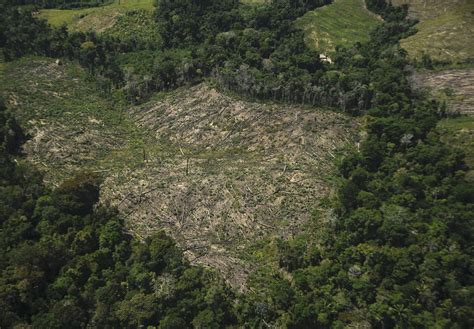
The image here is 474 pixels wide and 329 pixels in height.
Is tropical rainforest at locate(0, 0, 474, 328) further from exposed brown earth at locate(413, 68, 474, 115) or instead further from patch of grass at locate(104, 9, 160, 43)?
patch of grass at locate(104, 9, 160, 43)

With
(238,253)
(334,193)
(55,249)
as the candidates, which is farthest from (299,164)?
(55,249)

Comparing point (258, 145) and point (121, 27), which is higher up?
point (121, 27)

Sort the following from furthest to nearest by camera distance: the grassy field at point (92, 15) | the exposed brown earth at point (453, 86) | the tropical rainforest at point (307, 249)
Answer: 1. the grassy field at point (92, 15)
2. the exposed brown earth at point (453, 86)
3. the tropical rainforest at point (307, 249)

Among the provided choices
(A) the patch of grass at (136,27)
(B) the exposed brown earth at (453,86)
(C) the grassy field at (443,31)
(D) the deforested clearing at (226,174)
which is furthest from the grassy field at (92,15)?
(B) the exposed brown earth at (453,86)

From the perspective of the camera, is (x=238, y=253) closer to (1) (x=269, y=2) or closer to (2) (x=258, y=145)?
(2) (x=258, y=145)

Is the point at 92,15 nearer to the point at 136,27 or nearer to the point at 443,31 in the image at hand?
the point at 136,27

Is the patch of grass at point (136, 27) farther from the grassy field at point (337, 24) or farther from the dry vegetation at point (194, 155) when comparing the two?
the grassy field at point (337, 24)
